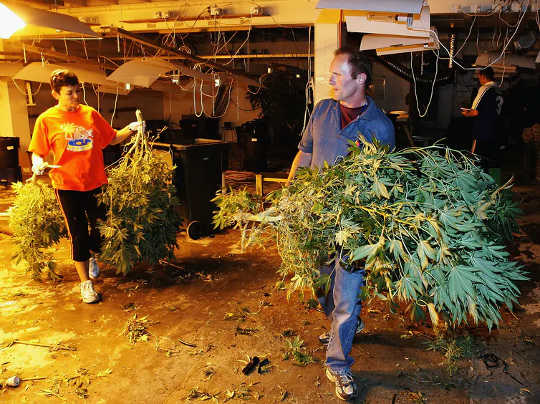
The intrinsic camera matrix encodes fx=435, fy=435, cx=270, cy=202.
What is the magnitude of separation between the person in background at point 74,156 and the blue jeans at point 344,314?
248cm

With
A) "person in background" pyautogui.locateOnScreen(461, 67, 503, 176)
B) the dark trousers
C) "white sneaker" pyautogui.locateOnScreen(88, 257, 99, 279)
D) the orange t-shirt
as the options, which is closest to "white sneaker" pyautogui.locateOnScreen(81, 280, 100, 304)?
the dark trousers

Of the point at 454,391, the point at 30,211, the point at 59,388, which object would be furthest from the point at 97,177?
the point at 454,391

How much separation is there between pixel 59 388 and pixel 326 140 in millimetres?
2494

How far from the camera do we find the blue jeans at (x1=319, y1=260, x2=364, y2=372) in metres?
2.77

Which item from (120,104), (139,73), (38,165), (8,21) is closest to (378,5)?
(8,21)

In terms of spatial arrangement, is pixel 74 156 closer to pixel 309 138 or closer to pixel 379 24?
pixel 309 138

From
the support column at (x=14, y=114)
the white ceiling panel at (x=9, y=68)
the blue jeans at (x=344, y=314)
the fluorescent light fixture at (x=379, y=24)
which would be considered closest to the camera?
the blue jeans at (x=344, y=314)

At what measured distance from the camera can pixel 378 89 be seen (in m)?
13.4

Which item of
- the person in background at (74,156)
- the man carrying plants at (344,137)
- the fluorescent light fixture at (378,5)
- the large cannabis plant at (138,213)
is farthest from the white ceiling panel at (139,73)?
the man carrying plants at (344,137)

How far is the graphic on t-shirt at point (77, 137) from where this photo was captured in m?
4.01

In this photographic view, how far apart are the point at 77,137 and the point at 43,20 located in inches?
40.4

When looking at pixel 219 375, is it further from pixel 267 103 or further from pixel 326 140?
pixel 267 103

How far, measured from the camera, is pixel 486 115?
5.98 m

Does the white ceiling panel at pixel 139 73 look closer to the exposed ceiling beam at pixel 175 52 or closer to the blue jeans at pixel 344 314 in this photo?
the exposed ceiling beam at pixel 175 52
